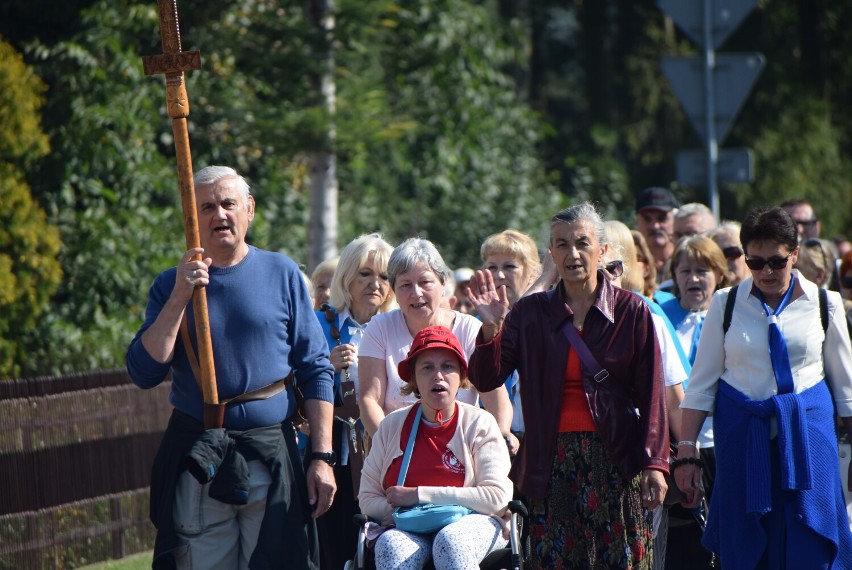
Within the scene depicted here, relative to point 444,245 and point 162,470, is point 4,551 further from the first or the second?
point 444,245

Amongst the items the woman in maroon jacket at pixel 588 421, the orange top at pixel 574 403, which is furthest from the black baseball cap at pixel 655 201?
the orange top at pixel 574 403

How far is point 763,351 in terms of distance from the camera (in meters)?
5.82

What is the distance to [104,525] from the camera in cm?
913

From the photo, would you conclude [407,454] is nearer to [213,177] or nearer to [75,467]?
[213,177]

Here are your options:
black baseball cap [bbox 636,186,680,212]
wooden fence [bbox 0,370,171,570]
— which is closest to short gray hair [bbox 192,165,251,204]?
wooden fence [bbox 0,370,171,570]

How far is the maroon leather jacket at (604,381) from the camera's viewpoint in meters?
5.52

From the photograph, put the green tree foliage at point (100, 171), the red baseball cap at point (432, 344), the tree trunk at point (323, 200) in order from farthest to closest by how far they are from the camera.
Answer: the tree trunk at point (323, 200) < the green tree foliage at point (100, 171) < the red baseball cap at point (432, 344)

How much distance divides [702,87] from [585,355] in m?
5.80

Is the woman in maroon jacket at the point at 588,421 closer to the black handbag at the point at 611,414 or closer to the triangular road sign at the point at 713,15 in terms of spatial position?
the black handbag at the point at 611,414

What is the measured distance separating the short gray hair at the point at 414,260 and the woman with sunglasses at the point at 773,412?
1.41 meters

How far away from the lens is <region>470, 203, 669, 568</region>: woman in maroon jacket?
552 centimetres

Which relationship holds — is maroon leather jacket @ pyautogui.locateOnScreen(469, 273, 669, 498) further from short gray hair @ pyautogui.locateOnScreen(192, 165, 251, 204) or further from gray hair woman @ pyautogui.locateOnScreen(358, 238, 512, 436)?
short gray hair @ pyautogui.locateOnScreen(192, 165, 251, 204)

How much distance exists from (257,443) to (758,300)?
2.35m

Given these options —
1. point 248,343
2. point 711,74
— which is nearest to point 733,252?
point 711,74
